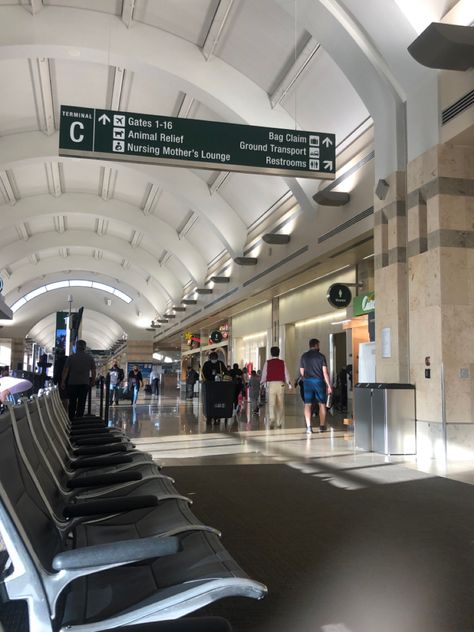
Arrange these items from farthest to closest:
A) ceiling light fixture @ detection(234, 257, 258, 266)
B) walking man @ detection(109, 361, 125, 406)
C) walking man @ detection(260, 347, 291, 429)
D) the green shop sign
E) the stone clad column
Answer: walking man @ detection(109, 361, 125, 406)
ceiling light fixture @ detection(234, 257, 258, 266)
the green shop sign
walking man @ detection(260, 347, 291, 429)
the stone clad column

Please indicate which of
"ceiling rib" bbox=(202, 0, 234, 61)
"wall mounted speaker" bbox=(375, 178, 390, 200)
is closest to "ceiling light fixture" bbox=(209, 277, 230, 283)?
"ceiling rib" bbox=(202, 0, 234, 61)

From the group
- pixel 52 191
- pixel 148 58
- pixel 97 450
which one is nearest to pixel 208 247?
pixel 52 191

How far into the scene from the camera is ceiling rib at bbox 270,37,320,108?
1055 cm

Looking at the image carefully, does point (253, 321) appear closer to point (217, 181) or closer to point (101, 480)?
point (217, 181)

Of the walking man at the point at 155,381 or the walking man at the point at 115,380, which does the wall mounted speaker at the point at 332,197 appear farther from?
the walking man at the point at 155,381

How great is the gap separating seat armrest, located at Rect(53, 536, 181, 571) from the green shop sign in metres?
10.3

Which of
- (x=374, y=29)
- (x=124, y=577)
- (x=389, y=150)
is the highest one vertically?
(x=374, y=29)

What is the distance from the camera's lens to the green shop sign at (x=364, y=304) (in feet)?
38.0

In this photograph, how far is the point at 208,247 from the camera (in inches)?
950

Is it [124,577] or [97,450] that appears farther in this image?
[97,450]

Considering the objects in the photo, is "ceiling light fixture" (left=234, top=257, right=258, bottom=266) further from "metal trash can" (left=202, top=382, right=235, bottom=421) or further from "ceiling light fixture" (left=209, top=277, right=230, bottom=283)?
"metal trash can" (left=202, top=382, right=235, bottom=421)

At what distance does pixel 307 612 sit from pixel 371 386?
18.9 feet

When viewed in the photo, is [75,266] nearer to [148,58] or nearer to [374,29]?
[148,58]

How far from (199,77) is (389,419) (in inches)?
336
